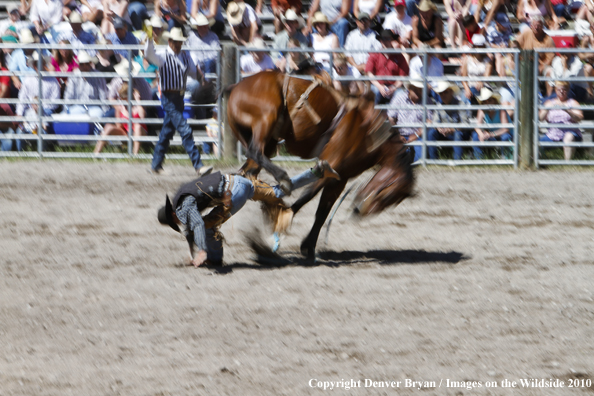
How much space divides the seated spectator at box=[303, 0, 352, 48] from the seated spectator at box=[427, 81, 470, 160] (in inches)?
63.6

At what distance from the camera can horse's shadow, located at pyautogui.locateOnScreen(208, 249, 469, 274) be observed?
6.43 m

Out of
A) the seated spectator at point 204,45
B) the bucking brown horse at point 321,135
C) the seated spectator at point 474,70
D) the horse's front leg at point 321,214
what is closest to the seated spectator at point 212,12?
the seated spectator at point 204,45

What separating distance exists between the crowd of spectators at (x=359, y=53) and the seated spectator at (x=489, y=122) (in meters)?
0.02

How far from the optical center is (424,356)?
14.4ft

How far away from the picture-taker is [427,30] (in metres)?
11.7

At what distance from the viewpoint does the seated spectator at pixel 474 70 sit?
37.3ft

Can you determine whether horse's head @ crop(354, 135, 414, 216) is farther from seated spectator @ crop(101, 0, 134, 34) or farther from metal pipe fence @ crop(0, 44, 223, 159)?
seated spectator @ crop(101, 0, 134, 34)

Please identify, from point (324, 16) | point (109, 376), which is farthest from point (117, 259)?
point (324, 16)

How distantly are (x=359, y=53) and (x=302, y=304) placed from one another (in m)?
6.81

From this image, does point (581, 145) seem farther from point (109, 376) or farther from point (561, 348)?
point (109, 376)

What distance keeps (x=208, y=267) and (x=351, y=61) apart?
5.95 m

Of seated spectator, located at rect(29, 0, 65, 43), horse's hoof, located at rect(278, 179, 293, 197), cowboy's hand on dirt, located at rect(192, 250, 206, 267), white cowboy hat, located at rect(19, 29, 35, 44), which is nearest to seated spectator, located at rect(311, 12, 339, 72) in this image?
seated spectator, located at rect(29, 0, 65, 43)

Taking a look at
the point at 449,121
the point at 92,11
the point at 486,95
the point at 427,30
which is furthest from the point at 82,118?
the point at 486,95

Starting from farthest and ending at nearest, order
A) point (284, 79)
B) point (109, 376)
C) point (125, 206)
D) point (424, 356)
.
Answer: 1. point (125, 206)
2. point (284, 79)
3. point (424, 356)
4. point (109, 376)
